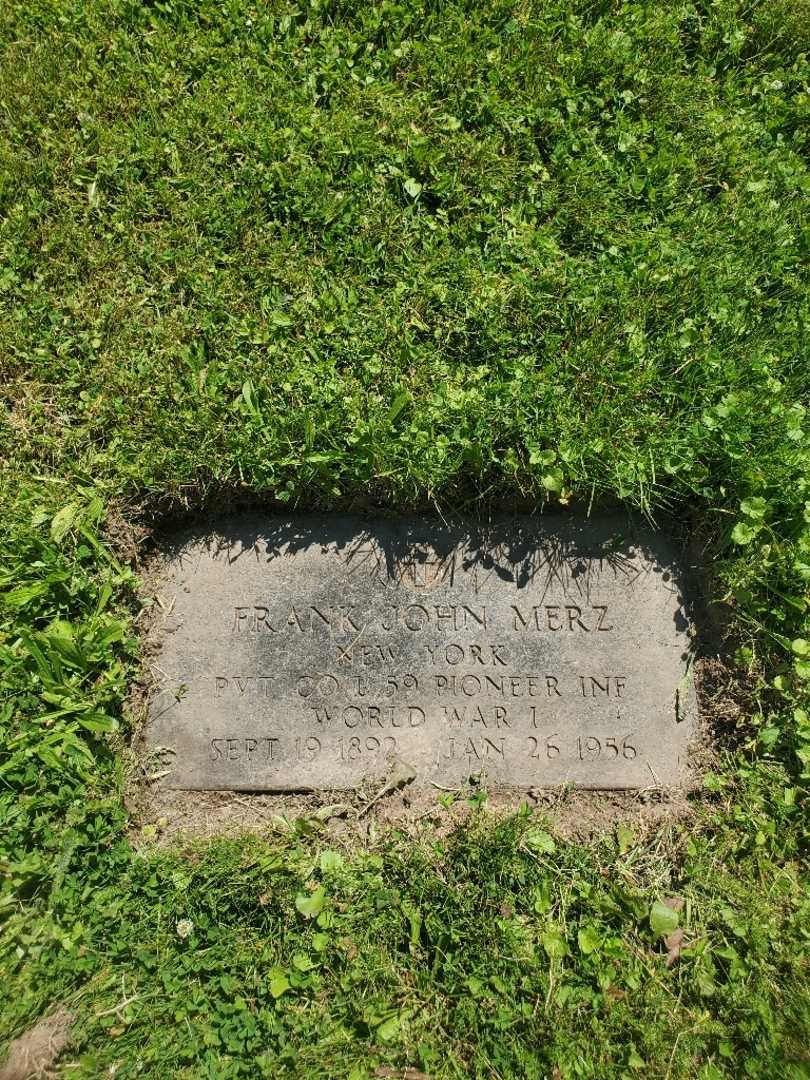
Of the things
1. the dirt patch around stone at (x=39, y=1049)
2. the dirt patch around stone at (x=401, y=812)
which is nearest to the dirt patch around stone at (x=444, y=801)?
the dirt patch around stone at (x=401, y=812)

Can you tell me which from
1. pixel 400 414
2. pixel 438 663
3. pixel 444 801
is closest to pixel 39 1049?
pixel 444 801

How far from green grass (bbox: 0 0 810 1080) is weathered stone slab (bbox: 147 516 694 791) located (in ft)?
0.65

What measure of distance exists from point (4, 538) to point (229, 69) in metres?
2.25

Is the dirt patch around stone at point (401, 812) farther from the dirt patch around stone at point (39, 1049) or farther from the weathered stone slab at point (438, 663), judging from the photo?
the dirt patch around stone at point (39, 1049)

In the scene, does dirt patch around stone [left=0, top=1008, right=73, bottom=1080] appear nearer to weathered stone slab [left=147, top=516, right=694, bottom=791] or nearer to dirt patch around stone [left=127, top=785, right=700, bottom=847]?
dirt patch around stone [left=127, top=785, right=700, bottom=847]

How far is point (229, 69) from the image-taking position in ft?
10.4

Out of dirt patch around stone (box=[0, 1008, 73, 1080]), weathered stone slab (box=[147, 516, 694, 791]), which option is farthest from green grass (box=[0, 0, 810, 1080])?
weathered stone slab (box=[147, 516, 694, 791])

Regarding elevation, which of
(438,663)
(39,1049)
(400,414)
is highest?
(400,414)

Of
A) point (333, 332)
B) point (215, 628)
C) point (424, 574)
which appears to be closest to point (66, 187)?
point (333, 332)

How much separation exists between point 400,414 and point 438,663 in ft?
3.18

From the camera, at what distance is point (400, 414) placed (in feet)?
9.17

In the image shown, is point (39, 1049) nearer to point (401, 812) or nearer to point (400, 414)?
point (401, 812)

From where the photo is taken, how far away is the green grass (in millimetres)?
2498

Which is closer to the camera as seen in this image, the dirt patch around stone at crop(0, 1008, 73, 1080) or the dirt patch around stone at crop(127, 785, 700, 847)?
the dirt patch around stone at crop(0, 1008, 73, 1080)
